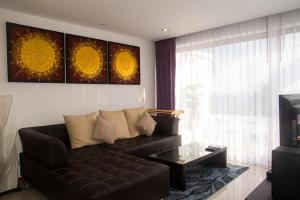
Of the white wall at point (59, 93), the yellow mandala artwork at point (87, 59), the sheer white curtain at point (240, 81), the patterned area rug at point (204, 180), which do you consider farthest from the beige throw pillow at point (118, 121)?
the sheer white curtain at point (240, 81)

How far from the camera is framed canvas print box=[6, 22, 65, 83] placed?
2.97 m

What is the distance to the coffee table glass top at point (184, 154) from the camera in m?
2.78

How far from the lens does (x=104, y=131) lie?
129 inches

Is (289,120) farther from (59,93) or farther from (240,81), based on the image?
(59,93)

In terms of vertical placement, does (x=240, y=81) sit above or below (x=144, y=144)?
above

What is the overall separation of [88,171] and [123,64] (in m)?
2.52

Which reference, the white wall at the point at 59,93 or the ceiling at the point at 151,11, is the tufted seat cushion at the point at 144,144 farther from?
the ceiling at the point at 151,11

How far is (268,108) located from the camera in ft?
11.5

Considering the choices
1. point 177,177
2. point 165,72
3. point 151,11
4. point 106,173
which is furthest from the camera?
point 165,72

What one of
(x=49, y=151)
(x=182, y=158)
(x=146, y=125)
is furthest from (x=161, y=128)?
(x=49, y=151)

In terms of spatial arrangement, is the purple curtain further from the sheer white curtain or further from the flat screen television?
the flat screen television

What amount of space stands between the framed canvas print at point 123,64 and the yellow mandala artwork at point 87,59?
0.24 metres

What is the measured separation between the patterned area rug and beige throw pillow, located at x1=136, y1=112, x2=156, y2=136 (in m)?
0.93

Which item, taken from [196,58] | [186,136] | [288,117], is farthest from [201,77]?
[288,117]
